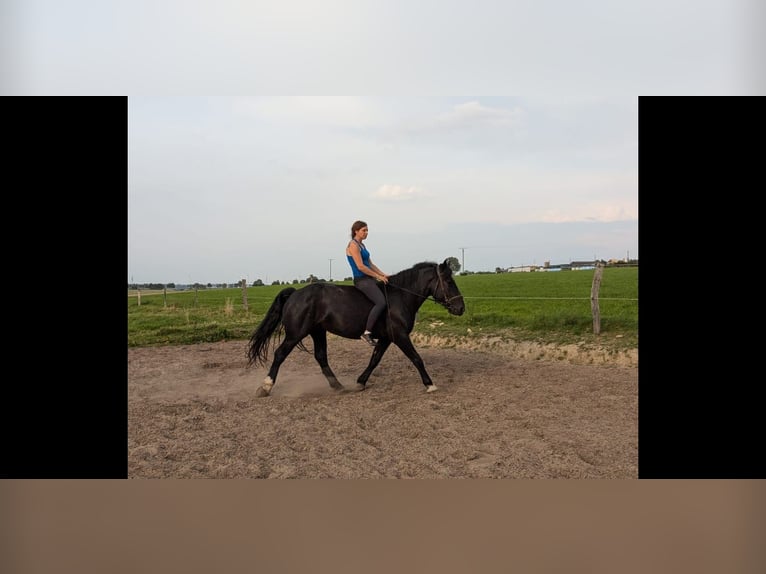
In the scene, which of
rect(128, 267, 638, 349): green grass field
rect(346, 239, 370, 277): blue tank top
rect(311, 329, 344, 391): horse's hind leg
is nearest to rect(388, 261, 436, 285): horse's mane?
rect(346, 239, 370, 277): blue tank top

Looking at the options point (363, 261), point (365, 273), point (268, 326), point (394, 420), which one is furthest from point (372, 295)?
point (394, 420)

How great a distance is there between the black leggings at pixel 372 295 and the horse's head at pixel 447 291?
0.65 meters

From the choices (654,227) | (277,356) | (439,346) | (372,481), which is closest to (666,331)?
(654,227)

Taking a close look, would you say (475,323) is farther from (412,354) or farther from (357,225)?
(357,225)

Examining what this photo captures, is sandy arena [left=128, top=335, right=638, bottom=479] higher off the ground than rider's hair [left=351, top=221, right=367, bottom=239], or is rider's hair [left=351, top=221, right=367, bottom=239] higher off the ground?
rider's hair [left=351, top=221, right=367, bottom=239]

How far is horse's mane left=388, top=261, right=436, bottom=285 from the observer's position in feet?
22.0

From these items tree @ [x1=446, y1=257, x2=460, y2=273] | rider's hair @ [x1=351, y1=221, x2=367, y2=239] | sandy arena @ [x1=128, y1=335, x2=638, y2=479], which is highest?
rider's hair @ [x1=351, y1=221, x2=367, y2=239]

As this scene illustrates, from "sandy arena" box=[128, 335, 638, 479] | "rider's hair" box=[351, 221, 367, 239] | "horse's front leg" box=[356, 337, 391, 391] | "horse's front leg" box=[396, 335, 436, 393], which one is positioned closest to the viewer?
"sandy arena" box=[128, 335, 638, 479]

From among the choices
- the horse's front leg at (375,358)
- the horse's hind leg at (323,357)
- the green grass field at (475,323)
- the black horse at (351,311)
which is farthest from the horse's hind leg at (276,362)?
the green grass field at (475,323)

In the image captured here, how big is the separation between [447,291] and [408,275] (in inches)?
19.2

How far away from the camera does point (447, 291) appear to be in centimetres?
664

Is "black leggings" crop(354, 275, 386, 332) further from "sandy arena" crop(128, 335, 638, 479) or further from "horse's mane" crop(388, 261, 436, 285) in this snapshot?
"sandy arena" crop(128, 335, 638, 479)

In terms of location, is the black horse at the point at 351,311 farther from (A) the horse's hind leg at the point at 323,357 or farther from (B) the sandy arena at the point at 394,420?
(B) the sandy arena at the point at 394,420

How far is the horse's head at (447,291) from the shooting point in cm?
662
